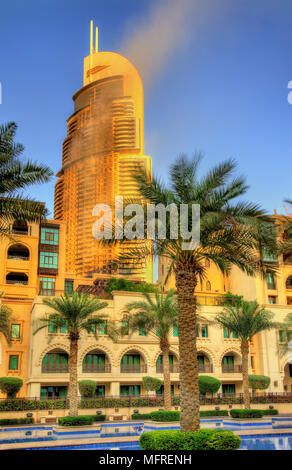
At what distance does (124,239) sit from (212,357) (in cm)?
3522

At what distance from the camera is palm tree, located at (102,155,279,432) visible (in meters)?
18.7

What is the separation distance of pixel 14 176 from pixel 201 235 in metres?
7.66

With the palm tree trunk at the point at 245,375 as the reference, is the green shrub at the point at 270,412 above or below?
below

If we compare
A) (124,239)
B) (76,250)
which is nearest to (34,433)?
(124,239)

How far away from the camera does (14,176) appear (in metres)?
19.8

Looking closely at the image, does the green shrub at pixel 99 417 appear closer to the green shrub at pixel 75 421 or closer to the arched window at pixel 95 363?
the green shrub at pixel 75 421

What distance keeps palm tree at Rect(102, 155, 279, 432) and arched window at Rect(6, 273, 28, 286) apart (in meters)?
37.8

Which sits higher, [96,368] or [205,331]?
[205,331]

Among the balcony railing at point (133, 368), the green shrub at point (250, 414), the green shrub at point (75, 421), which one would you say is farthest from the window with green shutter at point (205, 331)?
the green shrub at point (75, 421)

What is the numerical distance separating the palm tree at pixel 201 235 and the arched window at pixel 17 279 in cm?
3776

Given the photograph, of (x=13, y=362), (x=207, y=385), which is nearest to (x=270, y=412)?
(x=207, y=385)

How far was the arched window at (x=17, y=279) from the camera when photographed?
5625cm

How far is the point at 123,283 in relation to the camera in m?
57.4

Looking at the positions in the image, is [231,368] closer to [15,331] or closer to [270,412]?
[270,412]
